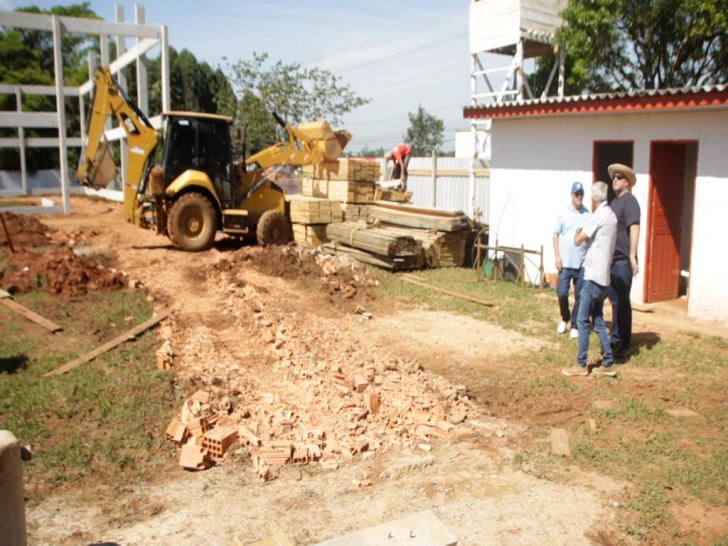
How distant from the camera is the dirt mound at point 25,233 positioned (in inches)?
568

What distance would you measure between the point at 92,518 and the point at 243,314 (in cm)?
528

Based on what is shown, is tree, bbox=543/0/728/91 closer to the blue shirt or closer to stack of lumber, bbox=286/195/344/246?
stack of lumber, bbox=286/195/344/246

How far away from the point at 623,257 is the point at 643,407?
2152 mm

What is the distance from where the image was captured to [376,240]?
13.4 meters

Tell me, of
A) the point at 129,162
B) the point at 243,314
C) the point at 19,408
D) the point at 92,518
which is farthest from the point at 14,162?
the point at 92,518

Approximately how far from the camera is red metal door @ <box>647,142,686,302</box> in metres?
10.7

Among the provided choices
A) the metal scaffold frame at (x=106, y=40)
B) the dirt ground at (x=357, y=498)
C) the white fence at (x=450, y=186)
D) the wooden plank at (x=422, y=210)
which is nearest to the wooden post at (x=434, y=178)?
the white fence at (x=450, y=186)

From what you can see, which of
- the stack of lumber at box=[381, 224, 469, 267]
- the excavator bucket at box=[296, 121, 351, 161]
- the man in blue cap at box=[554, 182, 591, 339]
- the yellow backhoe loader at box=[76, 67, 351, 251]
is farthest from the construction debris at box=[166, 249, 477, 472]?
the excavator bucket at box=[296, 121, 351, 161]

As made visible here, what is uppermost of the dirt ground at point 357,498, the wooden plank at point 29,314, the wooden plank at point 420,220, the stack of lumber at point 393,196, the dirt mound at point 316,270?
the stack of lumber at point 393,196

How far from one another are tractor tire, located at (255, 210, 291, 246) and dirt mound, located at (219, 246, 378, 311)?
24.2 inches

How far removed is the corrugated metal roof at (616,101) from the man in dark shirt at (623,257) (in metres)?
2.25

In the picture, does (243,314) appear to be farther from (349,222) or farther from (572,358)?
(349,222)

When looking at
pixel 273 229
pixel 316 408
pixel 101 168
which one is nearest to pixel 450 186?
pixel 273 229

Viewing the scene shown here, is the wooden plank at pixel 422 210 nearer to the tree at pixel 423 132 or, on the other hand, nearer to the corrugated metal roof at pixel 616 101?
the corrugated metal roof at pixel 616 101
